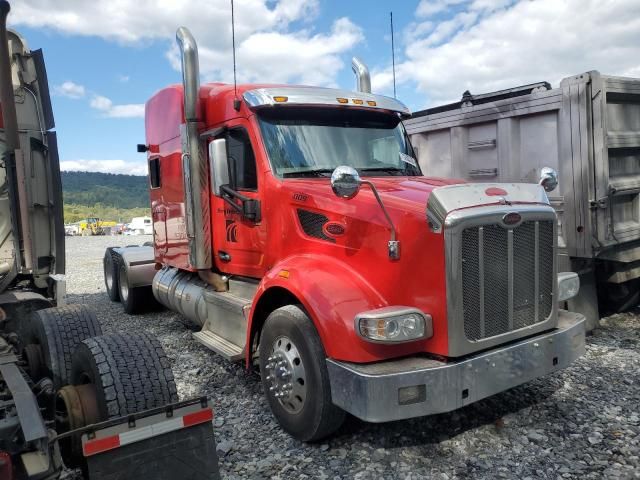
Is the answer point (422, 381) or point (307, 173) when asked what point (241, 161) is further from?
point (422, 381)

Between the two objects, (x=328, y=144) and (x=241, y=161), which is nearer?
(x=328, y=144)

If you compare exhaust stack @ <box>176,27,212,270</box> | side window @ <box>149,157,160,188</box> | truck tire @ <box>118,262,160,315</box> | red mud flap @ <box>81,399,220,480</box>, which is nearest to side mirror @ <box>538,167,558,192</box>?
red mud flap @ <box>81,399,220,480</box>

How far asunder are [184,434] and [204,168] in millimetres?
3270

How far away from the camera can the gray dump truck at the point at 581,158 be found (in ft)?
16.7

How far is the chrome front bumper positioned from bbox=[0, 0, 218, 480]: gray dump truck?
88cm

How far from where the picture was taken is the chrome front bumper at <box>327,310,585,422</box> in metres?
2.93

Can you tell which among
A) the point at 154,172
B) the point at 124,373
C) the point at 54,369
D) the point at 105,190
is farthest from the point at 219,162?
the point at 105,190

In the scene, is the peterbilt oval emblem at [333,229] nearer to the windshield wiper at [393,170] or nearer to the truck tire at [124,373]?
the windshield wiper at [393,170]

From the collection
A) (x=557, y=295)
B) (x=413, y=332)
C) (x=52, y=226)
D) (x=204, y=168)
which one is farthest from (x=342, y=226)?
(x=52, y=226)

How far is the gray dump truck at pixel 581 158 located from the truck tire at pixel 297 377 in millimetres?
2963

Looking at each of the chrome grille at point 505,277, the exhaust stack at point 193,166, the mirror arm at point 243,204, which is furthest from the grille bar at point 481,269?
the exhaust stack at point 193,166

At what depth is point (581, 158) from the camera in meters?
5.10

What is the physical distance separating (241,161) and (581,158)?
3.29m

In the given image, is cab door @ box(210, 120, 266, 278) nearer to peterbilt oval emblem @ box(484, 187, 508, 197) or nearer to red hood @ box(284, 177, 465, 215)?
red hood @ box(284, 177, 465, 215)
